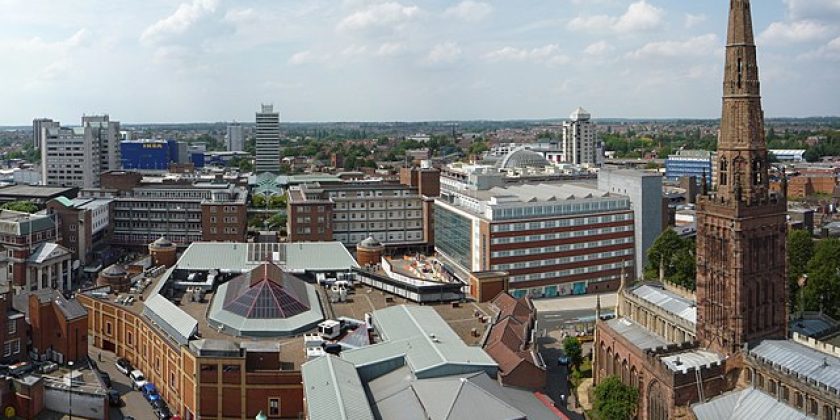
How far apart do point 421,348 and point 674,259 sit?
5695cm

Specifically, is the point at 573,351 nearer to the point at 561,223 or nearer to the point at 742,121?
the point at 742,121

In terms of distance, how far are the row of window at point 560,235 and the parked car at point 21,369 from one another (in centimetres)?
6138

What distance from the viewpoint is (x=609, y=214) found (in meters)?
120

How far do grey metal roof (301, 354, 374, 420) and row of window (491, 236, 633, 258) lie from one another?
56.6m

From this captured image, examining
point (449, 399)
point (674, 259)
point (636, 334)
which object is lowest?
point (636, 334)

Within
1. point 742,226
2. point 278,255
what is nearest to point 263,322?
point 278,255

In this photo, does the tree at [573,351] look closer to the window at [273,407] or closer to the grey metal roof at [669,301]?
the grey metal roof at [669,301]

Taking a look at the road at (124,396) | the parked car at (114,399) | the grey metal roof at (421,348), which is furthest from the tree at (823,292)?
the parked car at (114,399)

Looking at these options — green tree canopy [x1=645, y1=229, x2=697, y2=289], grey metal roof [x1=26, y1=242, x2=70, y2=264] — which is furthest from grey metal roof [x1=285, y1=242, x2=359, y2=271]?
green tree canopy [x1=645, y1=229, x2=697, y2=289]

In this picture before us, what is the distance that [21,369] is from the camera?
6844 cm

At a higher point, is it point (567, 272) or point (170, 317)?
point (170, 317)

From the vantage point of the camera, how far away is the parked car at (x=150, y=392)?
236 feet

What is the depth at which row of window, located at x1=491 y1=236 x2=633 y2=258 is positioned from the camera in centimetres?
11244

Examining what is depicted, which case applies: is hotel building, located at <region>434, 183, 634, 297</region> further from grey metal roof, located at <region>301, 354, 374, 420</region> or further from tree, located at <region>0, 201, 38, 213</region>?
tree, located at <region>0, 201, 38, 213</region>
